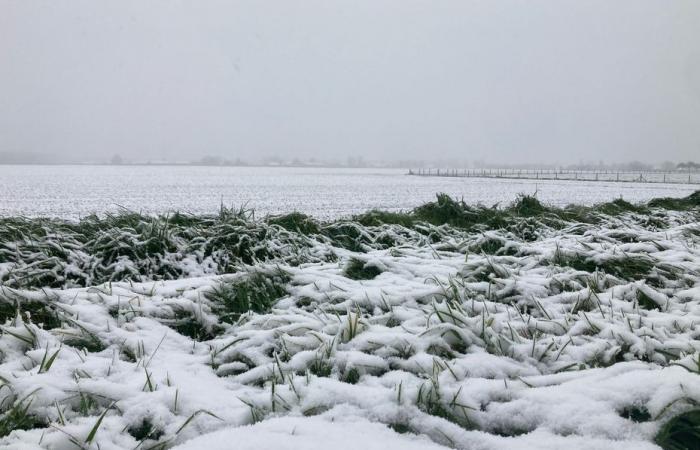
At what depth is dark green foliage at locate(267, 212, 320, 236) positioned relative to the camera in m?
6.60

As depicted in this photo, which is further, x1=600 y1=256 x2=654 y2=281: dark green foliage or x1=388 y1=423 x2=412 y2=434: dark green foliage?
x1=600 y1=256 x2=654 y2=281: dark green foliage

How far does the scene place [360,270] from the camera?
13.5ft

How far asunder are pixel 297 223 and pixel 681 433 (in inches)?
215

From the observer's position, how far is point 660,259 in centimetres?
425

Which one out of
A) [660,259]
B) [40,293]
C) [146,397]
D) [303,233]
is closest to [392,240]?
[303,233]

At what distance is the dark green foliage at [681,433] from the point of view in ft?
5.50

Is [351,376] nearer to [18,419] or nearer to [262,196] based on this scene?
[18,419]

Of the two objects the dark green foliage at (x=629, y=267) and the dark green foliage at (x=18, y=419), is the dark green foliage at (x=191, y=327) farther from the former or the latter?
the dark green foliage at (x=629, y=267)

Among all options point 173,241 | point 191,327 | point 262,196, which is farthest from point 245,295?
point 262,196

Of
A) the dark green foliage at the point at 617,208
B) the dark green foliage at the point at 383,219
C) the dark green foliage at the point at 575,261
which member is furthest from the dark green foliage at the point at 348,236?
the dark green foliage at the point at 617,208

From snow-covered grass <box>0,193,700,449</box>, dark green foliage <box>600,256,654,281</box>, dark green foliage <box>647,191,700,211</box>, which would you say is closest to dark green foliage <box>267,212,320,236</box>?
snow-covered grass <box>0,193,700,449</box>

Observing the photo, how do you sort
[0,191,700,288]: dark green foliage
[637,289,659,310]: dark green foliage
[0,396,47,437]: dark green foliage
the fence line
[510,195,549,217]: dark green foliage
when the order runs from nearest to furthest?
1. [0,396,47,437]: dark green foliage
2. [637,289,659,310]: dark green foliage
3. [0,191,700,288]: dark green foliage
4. [510,195,549,217]: dark green foliage
5. the fence line

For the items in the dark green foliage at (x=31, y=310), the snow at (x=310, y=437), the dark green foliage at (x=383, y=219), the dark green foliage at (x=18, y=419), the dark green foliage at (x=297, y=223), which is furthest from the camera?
the dark green foliage at (x=383, y=219)

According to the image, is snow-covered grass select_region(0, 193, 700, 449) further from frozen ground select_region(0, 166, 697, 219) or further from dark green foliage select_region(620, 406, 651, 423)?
frozen ground select_region(0, 166, 697, 219)
